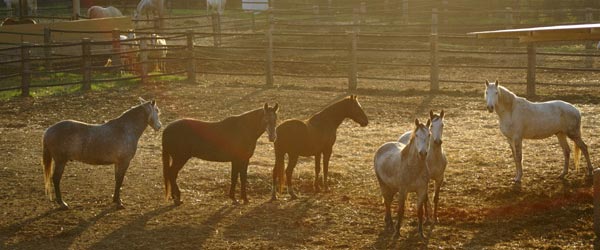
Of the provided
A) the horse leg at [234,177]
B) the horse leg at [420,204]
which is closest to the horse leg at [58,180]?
the horse leg at [234,177]

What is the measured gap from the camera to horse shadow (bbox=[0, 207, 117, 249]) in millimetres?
7949

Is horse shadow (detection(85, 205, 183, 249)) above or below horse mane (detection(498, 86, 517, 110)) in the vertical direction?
below

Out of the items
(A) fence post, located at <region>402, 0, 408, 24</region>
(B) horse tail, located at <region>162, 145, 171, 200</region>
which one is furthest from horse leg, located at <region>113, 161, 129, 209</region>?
(A) fence post, located at <region>402, 0, 408, 24</region>

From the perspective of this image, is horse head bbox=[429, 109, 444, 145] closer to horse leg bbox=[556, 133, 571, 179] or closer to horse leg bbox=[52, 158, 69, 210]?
horse leg bbox=[556, 133, 571, 179]

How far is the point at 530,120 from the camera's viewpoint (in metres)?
10.2

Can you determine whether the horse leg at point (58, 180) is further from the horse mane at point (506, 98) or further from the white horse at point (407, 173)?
the horse mane at point (506, 98)

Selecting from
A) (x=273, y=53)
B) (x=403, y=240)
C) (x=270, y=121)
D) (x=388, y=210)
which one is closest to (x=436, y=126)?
(x=388, y=210)

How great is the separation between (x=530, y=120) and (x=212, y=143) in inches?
146

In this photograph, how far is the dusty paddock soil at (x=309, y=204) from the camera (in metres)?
8.05

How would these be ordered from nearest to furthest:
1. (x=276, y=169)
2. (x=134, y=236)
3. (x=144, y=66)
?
1. (x=134, y=236)
2. (x=276, y=169)
3. (x=144, y=66)

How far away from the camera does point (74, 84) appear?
61.2 feet

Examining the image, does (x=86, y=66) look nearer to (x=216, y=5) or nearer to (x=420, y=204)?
(x=420, y=204)

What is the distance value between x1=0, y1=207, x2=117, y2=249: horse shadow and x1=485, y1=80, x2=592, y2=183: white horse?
→ 4544 millimetres

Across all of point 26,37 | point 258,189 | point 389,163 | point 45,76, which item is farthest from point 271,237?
point 26,37
